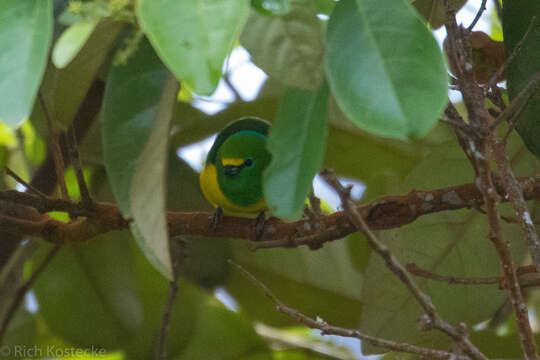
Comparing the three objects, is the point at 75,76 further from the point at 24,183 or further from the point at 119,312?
the point at 119,312

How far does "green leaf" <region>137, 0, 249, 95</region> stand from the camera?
48 centimetres

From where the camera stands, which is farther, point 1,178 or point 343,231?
point 1,178

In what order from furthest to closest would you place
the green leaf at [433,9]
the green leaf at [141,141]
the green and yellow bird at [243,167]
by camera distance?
the green and yellow bird at [243,167] → the green leaf at [433,9] → the green leaf at [141,141]

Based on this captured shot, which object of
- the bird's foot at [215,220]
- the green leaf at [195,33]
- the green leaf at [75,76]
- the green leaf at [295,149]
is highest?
the green leaf at [195,33]

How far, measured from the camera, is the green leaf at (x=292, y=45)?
591mm

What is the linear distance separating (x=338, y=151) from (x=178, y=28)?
3.37 ft

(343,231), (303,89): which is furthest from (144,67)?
(343,231)

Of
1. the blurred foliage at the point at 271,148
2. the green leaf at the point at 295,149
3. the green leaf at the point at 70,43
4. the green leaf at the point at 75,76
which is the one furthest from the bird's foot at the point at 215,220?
the green leaf at the point at 70,43

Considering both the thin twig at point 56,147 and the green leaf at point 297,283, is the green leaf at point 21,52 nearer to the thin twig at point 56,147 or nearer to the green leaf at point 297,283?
the thin twig at point 56,147

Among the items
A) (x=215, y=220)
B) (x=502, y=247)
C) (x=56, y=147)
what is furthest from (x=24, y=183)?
(x=502, y=247)

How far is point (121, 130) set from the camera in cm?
67

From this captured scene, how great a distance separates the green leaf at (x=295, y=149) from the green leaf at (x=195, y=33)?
5.6 inches

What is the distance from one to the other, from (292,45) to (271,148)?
9 cm

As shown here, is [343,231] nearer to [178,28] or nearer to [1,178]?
[178,28]
